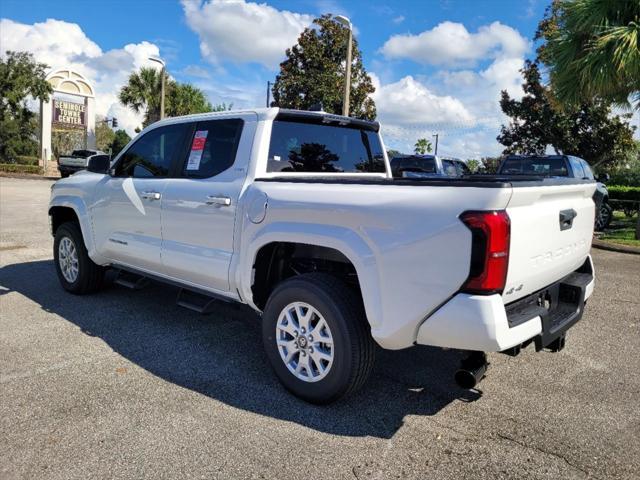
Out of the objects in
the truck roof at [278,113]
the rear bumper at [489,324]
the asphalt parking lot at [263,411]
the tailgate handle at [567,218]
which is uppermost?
the truck roof at [278,113]

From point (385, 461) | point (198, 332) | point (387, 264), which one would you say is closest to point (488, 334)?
point (387, 264)

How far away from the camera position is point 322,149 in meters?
4.30

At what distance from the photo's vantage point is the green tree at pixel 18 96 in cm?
3612

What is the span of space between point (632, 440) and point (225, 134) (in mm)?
3419

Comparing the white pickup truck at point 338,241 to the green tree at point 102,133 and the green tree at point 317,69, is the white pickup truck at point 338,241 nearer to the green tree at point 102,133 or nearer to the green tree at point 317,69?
the green tree at point 317,69

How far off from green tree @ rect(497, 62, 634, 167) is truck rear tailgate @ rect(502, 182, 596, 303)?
24671mm

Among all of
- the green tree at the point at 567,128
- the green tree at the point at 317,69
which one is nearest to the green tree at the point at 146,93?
the green tree at the point at 317,69

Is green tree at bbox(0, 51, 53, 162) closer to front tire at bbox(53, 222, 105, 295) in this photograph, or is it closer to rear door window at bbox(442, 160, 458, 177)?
rear door window at bbox(442, 160, 458, 177)

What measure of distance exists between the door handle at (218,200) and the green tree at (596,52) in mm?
9551

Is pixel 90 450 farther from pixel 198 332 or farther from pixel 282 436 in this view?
pixel 198 332

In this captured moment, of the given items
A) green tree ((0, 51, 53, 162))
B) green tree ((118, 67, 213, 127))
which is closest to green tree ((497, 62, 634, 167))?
green tree ((118, 67, 213, 127))

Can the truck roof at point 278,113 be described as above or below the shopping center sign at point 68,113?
below

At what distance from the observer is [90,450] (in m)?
2.82

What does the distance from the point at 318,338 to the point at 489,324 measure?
112cm
